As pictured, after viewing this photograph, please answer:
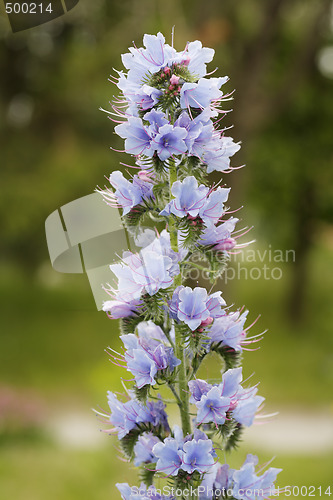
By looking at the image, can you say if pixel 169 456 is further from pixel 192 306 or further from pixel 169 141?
pixel 169 141

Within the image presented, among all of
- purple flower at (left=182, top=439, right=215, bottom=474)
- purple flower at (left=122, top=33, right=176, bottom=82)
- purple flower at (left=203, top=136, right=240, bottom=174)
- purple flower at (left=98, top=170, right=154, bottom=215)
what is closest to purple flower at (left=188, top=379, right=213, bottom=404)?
purple flower at (left=182, top=439, right=215, bottom=474)

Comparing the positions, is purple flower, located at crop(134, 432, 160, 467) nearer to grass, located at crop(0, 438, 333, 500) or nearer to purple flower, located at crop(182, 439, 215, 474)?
purple flower, located at crop(182, 439, 215, 474)

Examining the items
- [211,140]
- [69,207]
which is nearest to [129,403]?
[211,140]

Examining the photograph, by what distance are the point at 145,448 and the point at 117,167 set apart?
13708 mm

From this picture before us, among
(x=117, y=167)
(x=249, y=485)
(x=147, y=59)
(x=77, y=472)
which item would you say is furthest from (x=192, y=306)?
(x=117, y=167)

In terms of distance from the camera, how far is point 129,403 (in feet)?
7.63

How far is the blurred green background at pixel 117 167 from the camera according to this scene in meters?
11.4

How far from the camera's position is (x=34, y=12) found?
22.8 ft

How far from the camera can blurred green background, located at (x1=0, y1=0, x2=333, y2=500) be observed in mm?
11414

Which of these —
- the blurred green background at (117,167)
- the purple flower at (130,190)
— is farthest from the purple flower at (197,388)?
the blurred green background at (117,167)

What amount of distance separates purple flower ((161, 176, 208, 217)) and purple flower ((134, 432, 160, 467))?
2.68ft

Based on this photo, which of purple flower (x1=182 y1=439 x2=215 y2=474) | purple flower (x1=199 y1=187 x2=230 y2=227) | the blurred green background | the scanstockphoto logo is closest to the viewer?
purple flower (x1=182 y1=439 x2=215 y2=474)

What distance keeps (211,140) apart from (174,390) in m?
0.90
